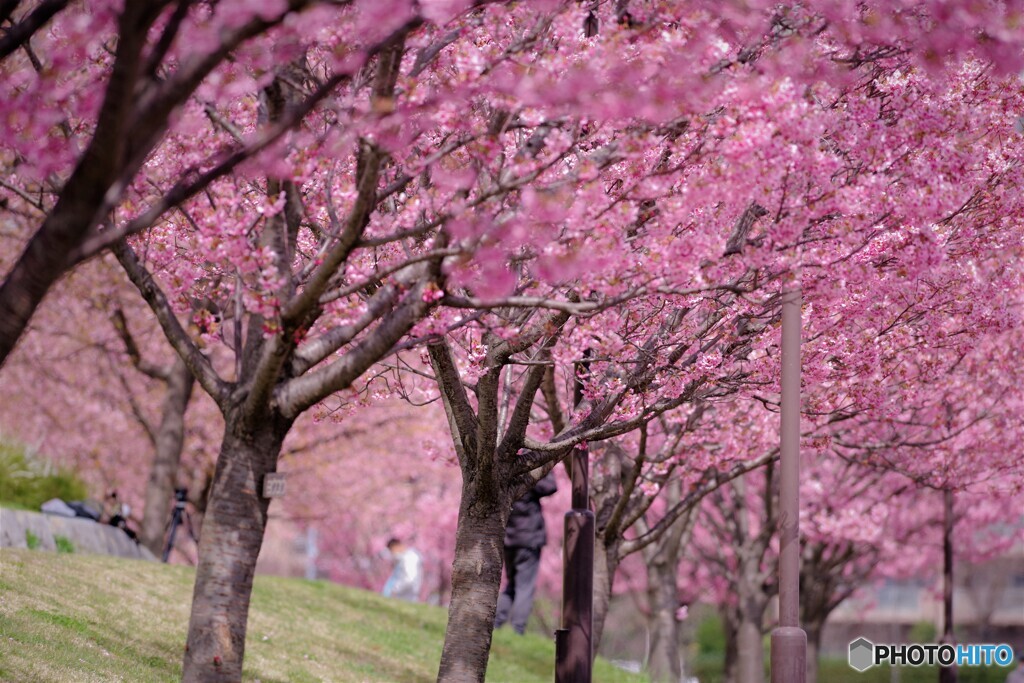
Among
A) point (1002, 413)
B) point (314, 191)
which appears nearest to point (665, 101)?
point (314, 191)

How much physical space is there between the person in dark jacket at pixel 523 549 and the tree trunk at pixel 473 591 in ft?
17.2

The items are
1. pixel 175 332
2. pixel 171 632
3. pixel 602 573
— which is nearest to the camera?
pixel 175 332

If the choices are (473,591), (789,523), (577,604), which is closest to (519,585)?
(577,604)

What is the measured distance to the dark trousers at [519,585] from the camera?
50.0ft

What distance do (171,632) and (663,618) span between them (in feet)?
27.9

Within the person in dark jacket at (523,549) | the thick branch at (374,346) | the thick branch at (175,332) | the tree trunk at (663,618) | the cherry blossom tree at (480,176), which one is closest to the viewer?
the cherry blossom tree at (480,176)

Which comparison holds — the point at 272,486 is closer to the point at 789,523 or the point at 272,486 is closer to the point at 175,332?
the point at 175,332

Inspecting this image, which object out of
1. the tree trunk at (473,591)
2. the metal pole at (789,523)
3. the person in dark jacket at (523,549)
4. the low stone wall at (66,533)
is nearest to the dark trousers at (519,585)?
the person in dark jacket at (523,549)

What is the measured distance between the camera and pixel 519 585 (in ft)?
51.8

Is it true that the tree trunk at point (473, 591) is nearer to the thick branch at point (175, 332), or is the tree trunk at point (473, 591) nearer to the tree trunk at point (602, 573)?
the thick branch at point (175, 332)

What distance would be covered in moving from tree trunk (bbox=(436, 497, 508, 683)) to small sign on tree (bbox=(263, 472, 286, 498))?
2341 millimetres

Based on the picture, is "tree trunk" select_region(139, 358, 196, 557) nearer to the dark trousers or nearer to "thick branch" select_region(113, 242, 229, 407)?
the dark trousers

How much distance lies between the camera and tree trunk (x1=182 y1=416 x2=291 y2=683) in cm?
666

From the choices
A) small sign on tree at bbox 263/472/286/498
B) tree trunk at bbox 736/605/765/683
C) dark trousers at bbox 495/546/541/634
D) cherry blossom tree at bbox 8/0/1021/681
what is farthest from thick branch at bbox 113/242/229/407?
tree trunk at bbox 736/605/765/683
